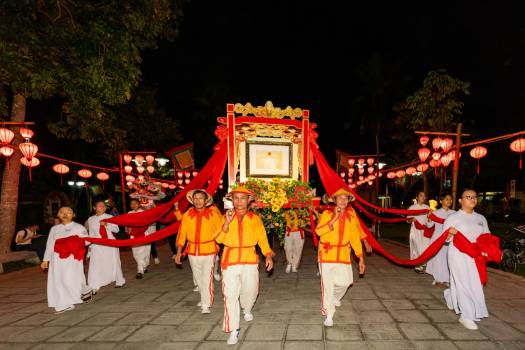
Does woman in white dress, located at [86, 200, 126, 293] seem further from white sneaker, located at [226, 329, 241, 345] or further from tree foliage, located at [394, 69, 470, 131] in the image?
tree foliage, located at [394, 69, 470, 131]

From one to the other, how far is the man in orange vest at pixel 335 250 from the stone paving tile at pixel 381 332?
524mm

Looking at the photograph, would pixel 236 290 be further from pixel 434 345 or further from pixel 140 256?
pixel 140 256

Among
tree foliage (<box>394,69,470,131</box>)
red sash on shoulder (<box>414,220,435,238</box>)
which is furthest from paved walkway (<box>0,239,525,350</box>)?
tree foliage (<box>394,69,470,131</box>)

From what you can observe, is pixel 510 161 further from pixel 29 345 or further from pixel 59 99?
pixel 59 99

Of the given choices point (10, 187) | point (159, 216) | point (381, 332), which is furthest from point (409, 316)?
point (10, 187)

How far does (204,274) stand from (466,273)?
158 inches

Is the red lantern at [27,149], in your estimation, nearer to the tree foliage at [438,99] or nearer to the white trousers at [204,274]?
the white trousers at [204,274]

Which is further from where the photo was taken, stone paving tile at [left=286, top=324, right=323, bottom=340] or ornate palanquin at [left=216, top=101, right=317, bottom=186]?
ornate palanquin at [left=216, top=101, right=317, bottom=186]

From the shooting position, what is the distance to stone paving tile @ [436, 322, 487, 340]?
Answer: 4.06 meters

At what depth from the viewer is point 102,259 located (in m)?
6.86

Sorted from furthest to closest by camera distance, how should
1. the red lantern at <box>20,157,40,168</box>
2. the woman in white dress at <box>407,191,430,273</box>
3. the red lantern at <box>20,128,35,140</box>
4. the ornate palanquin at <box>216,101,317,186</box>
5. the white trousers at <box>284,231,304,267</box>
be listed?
the red lantern at <box>20,157,40,168</box>
the red lantern at <box>20,128,35,140</box>
the white trousers at <box>284,231,304,267</box>
the woman in white dress at <box>407,191,430,273</box>
the ornate palanquin at <box>216,101,317,186</box>

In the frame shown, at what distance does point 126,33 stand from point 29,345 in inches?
262

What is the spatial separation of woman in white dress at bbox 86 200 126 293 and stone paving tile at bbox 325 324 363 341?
16.3 ft

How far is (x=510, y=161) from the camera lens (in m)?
22.1
